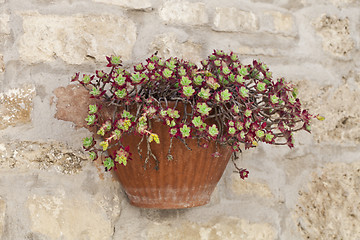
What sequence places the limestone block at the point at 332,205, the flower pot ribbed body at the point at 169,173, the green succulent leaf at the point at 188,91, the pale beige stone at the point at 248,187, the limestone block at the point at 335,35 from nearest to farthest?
the green succulent leaf at the point at 188,91
the flower pot ribbed body at the point at 169,173
the pale beige stone at the point at 248,187
the limestone block at the point at 332,205
the limestone block at the point at 335,35

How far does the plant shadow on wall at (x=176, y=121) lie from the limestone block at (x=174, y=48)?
0.63 feet

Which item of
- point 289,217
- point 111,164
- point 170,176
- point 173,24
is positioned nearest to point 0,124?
point 111,164

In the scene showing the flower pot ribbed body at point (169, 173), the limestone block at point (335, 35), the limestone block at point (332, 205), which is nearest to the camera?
the flower pot ribbed body at point (169, 173)

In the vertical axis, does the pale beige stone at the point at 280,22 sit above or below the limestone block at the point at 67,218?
above

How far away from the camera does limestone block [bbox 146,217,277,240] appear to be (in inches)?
59.3

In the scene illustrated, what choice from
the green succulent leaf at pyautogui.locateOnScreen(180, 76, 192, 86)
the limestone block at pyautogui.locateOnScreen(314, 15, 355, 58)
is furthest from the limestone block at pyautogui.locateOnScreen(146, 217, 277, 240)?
the limestone block at pyautogui.locateOnScreen(314, 15, 355, 58)

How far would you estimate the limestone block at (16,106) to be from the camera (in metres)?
1.35

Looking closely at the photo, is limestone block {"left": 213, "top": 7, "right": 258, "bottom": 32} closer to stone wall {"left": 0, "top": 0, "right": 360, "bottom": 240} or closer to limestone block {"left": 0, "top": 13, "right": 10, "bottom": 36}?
stone wall {"left": 0, "top": 0, "right": 360, "bottom": 240}

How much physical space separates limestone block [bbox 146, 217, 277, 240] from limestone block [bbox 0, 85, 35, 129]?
0.57 m

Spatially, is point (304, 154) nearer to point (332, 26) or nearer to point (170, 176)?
point (332, 26)

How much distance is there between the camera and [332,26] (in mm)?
1889

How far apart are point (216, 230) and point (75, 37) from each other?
85cm

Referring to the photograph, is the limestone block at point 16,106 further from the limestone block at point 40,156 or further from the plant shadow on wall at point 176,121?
the plant shadow on wall at point 176,121

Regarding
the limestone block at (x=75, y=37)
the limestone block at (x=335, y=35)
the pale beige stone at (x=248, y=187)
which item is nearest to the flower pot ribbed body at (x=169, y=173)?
the pale beige stone at (x=248, y=187)
